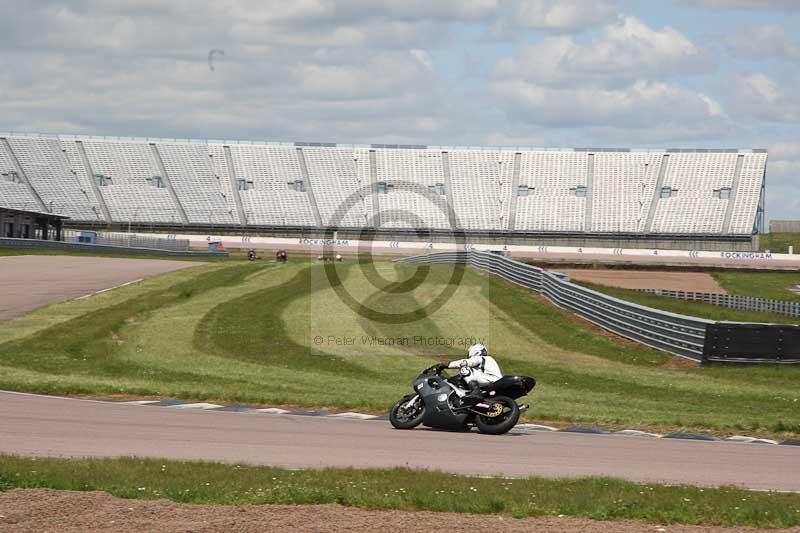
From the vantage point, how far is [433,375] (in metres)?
16.0

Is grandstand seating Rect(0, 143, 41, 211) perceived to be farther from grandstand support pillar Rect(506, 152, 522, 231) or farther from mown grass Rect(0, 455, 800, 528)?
mown grass Rect(0, 455, 800, 528)

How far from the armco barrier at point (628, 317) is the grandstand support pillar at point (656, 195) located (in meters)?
59.7

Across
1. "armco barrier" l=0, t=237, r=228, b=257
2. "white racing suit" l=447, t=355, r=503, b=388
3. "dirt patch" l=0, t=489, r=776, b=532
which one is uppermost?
"armco barrier" l=0, t=237, r=228, b=257

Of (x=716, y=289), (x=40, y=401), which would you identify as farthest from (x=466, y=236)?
(x=40, y=401)

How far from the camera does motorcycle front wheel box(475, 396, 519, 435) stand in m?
14.8

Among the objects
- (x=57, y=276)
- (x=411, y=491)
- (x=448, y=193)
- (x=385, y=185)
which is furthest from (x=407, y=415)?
(x=385, y=185)

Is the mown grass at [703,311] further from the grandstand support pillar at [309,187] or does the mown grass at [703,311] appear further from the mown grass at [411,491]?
the grandstand support pillar at [309,187]

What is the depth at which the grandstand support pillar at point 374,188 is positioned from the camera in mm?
104750

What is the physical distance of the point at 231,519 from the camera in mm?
8789

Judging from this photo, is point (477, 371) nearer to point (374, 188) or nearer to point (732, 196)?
point (374, 188)

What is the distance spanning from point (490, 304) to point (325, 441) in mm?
23505

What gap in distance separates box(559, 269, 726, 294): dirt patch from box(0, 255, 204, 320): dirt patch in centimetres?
2427

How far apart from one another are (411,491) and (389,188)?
324 feet

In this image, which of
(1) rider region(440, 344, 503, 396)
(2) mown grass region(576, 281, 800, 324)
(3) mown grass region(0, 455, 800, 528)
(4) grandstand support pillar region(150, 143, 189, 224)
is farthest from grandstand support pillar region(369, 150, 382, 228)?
(3) mown grass region(0, 455, 800, 528)
